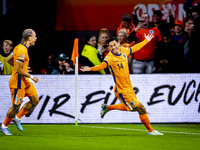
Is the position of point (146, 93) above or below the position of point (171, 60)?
below

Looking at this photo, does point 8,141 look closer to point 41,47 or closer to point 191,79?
point 191,79

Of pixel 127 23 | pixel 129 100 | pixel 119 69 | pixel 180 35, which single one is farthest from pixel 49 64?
pixel 129 100

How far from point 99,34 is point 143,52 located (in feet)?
4.30

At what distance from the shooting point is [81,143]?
584 cm

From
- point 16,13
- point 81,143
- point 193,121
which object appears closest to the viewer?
point 81,143

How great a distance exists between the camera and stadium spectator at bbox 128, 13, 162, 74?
1042 centimetres

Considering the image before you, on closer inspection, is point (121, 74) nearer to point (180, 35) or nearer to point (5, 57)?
point (5, 57)

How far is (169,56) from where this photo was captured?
10.6 metres

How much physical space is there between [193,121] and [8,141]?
5.43 m

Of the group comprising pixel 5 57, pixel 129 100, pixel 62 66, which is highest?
pixel 5 57

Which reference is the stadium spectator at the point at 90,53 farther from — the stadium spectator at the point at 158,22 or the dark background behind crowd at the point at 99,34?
the stadium spectator at the point at 158,22

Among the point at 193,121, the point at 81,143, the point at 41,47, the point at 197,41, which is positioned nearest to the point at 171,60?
the point at 197,41

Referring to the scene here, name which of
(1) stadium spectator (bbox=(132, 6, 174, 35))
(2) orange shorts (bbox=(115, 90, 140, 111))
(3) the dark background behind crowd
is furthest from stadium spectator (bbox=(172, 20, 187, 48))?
(2) orange shorts (bbox=(115, 90, 140, 111))

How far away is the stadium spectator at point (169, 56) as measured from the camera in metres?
10.6
